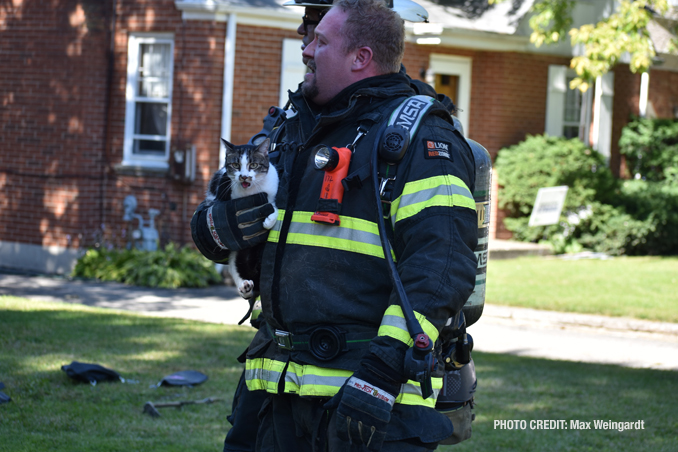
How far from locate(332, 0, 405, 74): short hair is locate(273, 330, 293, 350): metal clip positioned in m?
1.11

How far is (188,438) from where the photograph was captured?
5246 mm

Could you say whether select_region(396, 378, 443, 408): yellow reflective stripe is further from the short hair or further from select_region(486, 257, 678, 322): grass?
select_region(486, 257, 678, 322): grass

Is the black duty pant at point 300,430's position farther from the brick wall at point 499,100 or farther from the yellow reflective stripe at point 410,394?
the brick wall at point 499,100

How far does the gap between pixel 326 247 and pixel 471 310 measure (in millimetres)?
757

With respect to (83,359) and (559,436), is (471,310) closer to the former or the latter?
(559,436)

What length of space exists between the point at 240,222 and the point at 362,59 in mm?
803

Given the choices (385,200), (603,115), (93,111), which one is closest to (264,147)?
(385,200)

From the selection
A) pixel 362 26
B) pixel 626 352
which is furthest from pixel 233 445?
pixel 626 352

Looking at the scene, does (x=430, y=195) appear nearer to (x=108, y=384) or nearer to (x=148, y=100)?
(x=108, y=384)

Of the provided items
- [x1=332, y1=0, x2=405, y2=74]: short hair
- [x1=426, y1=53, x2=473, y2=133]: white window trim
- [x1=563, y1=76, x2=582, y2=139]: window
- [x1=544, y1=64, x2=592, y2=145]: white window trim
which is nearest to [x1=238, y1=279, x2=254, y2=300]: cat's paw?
[x1=332, y1=0, x2=405, y2=74]: short hair

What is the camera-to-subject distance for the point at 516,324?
1034 centimetres

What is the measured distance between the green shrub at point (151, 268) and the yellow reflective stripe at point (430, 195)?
31.0 feet

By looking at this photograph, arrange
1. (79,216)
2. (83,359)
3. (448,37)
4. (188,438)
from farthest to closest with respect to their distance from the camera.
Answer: (448,37) → (79,216) → (83,359) → (188,438)
